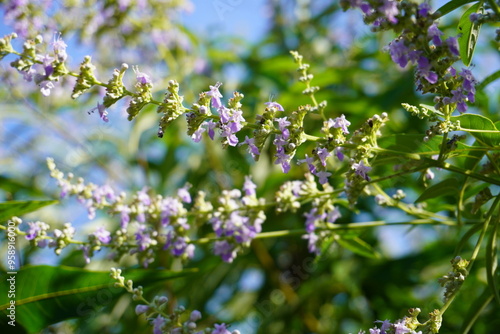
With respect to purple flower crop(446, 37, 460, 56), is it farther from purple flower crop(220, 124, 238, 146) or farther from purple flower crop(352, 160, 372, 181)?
purple flower crop(220, 124, 238, 146)

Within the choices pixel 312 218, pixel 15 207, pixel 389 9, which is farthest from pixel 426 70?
pixel 15 207

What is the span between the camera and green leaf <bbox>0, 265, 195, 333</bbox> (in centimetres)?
178

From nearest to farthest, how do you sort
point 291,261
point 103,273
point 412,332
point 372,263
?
point 412,332 < point 103,273 < point 372,263 < point 291,261

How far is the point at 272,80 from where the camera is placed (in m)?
3.36

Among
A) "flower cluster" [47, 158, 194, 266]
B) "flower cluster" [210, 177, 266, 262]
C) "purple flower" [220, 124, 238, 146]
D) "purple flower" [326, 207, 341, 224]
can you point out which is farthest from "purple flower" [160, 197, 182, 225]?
"purple flower" [220, 124, 238, 146]

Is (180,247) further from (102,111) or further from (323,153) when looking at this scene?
(323,153)

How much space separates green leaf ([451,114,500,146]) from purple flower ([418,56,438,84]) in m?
0.22

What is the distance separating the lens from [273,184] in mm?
3025

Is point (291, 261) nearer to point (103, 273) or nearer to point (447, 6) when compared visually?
point (103, 273)

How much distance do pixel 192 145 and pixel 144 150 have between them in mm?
325

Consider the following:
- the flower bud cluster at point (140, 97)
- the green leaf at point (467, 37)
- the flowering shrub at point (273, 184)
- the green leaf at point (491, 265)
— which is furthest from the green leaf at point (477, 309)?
the flower bud cluster at point (140, 97)

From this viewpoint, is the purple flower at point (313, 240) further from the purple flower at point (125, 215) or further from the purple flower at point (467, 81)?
the purple flower at point (467, 81)

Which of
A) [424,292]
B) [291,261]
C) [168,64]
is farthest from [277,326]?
[168,64]

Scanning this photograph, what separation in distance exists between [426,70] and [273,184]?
72.5 inches
